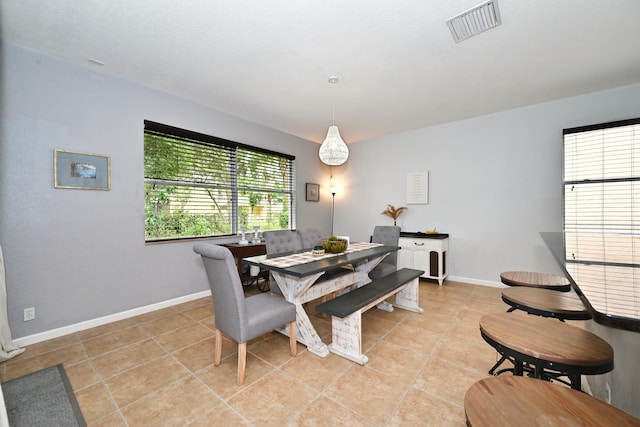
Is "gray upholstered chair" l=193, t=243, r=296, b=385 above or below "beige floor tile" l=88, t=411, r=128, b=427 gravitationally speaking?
above

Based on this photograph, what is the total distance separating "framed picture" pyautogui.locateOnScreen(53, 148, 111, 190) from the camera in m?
2.59

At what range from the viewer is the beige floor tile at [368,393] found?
1625 millimetres

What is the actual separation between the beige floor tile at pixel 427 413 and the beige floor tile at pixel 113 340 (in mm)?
2442

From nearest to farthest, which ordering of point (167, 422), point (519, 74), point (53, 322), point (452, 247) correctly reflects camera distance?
point (167, 422), point (53, 322), point (519, 74), point (452, 247)

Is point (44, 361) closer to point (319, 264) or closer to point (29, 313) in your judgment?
point (29, 313)

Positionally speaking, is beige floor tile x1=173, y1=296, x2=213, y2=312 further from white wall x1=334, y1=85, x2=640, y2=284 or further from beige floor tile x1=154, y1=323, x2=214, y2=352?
white wall x1=334, y1=85, x2=640, y2=284

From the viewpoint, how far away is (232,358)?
2.21 meters

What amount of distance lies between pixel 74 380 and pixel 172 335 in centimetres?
77

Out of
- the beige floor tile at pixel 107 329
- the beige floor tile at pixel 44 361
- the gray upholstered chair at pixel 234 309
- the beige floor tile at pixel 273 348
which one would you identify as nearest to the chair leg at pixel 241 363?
the gray upholstered chair at pixel 234 309

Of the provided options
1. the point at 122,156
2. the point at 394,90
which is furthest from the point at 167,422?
the point at 394,90

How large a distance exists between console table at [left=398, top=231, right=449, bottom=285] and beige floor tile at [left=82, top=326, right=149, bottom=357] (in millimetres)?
3785

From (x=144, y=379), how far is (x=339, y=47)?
3.20 metres

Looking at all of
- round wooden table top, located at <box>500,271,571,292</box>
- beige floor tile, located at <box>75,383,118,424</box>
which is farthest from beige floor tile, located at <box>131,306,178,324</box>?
round wooden table top, located at <box>500,271,571,292</box>

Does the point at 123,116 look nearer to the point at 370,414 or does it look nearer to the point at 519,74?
the point at 370,414
